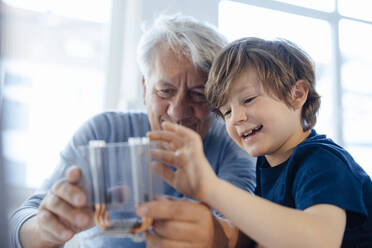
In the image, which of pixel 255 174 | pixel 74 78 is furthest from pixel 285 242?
pixel 74 78

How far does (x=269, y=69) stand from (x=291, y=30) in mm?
1536

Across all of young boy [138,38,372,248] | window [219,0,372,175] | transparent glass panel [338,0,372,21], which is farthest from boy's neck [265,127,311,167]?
transparent glass panel [338,0,372,21]

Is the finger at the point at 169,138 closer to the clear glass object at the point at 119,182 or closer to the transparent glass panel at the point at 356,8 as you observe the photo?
the clear glass object at the point at 119,182

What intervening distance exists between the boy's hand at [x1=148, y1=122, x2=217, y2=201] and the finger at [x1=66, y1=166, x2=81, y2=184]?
12 cm

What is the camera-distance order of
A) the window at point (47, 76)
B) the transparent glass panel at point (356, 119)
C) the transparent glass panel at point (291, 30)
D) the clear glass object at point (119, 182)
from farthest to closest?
1. the transparent glass panel at point (356, 119)
2. the transparent glass panel at point (291, 30)
3. the window at point (47, 76)
4. the clear glass object at point (119, 182)

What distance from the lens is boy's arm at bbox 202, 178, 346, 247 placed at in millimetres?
589

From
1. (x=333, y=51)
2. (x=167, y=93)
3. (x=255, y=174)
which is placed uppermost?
(x=333, y=51)

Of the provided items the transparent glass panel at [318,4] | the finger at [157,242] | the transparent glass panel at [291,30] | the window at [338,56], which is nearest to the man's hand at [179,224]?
the finger at [157,242]

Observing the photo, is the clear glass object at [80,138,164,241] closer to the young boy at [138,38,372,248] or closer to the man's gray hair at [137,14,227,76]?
the young boy at [138,38,372,248]

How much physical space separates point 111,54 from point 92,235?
154 centimetres

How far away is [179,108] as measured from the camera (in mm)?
1028

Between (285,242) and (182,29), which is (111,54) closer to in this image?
(182,29)

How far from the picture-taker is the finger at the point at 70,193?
21.0 inches

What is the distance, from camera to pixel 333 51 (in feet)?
7.96
